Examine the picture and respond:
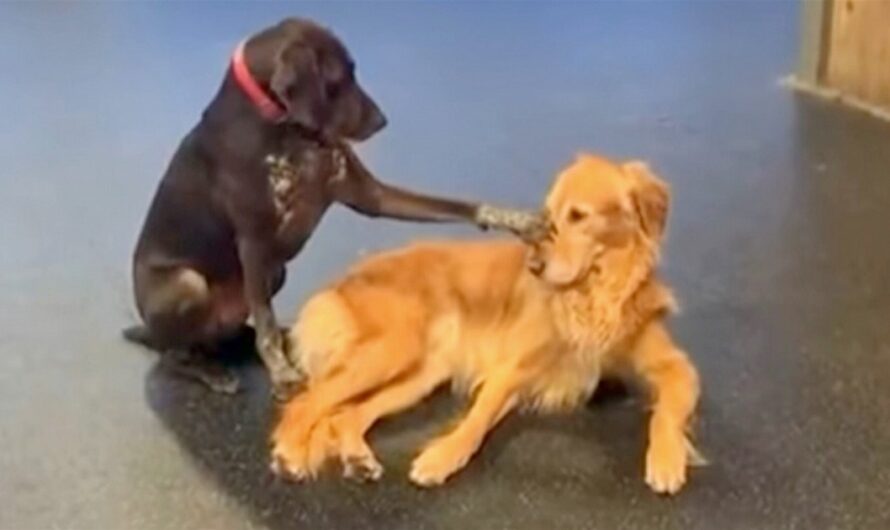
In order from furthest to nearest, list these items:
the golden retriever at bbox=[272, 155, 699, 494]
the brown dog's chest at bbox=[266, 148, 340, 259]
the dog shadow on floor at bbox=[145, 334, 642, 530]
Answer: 1. the brown dog's chest at bbox=[266, 148, 340, 259]
2. the golden retriever at bbox=[272, 155, 699, 494]
3. the dog shadow on floor at bbox=[145, 334, 642, 530]

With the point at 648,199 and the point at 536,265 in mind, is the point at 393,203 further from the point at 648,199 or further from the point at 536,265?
the point at 648,199

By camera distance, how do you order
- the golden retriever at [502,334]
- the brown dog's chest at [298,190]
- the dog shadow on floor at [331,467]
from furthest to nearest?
1. the brown dog's chest at [298,190]
2. the golden retriever at [502,334]
3. the dog shadow on floor at [331,467]

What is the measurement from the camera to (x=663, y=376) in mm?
2539

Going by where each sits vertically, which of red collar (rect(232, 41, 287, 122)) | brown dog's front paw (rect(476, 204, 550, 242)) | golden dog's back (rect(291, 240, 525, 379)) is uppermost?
red collar (rect(232, 41, 287, 122))

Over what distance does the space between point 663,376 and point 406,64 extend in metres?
2.47

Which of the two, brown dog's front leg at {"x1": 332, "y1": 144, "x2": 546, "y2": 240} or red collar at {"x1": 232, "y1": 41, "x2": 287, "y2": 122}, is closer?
red collar at {"x1": 232, "y1": 41, "x2": 287, "y2": 122}

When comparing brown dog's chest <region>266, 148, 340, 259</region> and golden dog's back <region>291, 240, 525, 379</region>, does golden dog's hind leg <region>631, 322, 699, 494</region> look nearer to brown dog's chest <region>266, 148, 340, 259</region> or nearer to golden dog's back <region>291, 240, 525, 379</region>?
golden dog's back <region>291, 240, 525, 379</region>

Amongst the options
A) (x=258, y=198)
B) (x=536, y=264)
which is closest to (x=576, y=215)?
(x=536, y=264)

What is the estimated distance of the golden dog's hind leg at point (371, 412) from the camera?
7.91 ft

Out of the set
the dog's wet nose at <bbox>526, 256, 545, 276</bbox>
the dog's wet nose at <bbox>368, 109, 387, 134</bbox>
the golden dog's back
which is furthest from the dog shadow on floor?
the dog's wet nose at <bbox>368, 109, 387, 134</bbox>

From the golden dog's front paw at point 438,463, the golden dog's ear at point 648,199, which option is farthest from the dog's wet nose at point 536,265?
the golden dog's front paw at point 438,463

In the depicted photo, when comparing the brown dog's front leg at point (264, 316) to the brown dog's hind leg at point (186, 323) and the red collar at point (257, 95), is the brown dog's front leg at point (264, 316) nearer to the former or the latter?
the brown dog's hind leg at point (186, 323)

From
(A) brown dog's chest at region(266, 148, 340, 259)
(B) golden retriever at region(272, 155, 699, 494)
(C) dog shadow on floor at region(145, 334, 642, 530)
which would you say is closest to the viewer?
(C) dog shadow on floor at region(145, 334, 642, 530)

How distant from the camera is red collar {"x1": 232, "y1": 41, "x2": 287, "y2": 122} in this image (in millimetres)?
2510
